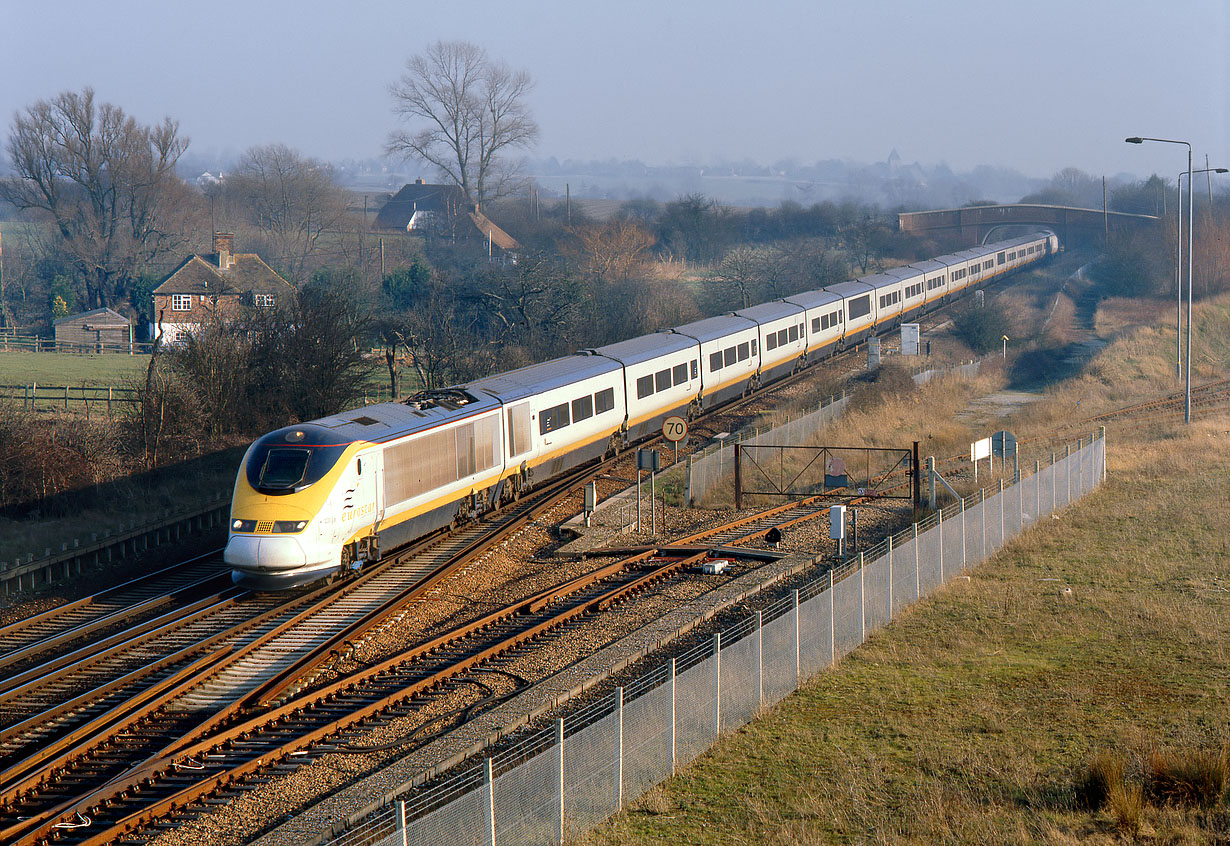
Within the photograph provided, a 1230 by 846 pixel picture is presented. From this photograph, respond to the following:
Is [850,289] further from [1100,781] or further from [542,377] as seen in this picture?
[1100,781]

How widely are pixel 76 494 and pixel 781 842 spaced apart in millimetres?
21674

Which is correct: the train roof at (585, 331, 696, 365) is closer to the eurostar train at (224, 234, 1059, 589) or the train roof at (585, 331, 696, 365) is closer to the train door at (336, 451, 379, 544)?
the eurostar train at (224, 234, 1059, 589)

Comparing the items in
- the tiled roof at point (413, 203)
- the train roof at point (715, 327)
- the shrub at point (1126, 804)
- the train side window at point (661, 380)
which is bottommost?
the shrub at point (1126, 804)

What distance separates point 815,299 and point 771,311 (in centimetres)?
476

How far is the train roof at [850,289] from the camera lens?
5072cm

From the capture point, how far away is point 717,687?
13.4 meters

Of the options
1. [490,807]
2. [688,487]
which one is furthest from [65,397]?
[490,807]

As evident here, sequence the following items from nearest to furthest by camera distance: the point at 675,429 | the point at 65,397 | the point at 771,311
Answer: the point at 675,429 < the point at 65,397 < the point at 771,311

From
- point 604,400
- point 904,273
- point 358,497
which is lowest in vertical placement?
point 358,497

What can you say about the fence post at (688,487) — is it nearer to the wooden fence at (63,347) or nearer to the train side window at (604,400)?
the train side window at (604,400)

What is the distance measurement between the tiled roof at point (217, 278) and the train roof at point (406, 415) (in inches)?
1870

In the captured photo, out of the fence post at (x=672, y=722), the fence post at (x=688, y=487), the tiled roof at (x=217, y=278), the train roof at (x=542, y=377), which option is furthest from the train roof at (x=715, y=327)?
the tiled roof at (x=217, y=278)

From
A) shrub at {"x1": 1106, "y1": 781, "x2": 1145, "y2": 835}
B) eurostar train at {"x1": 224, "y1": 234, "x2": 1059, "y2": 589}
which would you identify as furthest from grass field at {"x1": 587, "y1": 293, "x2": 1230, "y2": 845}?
eurostar train at {"x1": 224, "y1": 234, "x2": 1059, "y2": 589}

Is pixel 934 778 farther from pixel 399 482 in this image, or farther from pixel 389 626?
pixel 399 482
